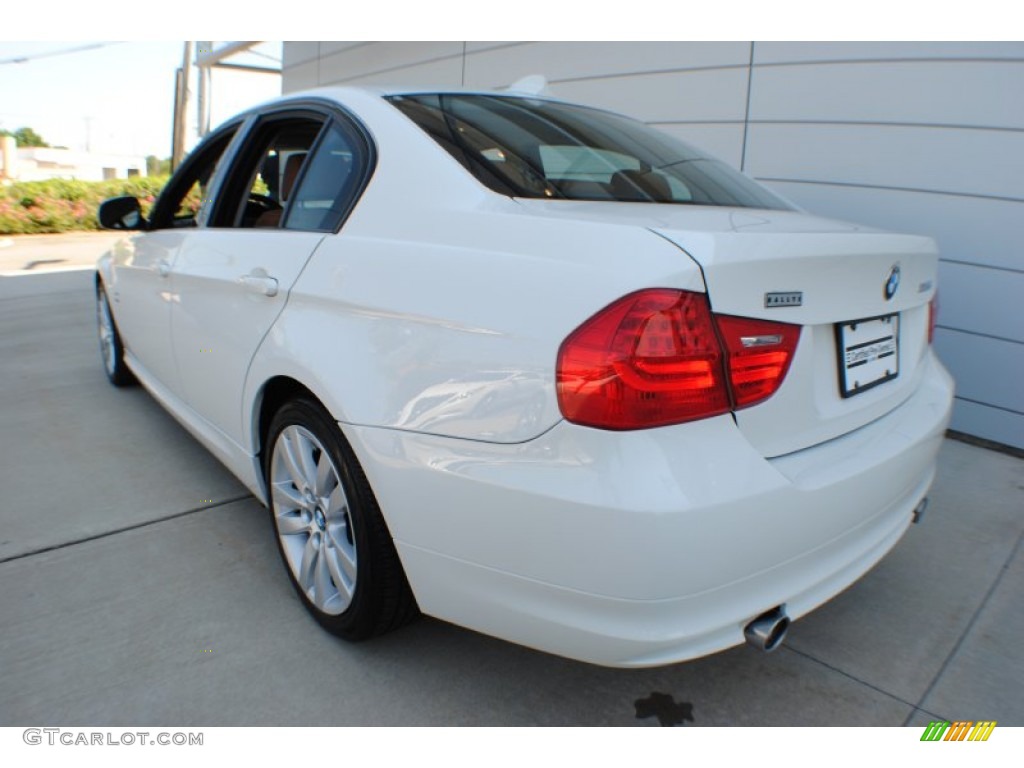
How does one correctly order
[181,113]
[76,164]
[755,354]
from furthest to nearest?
[76,164], [181,113], [755,354]

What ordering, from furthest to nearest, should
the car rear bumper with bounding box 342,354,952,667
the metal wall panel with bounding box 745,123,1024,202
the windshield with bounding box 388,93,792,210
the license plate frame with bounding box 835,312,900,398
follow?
A: the metal wall panel with bounding box 745,123,1024,202, the windshield with bounding box 388,93,792,210, the license plate frame with bounding box 835,312,900,398, the car rear bumper with bounding box 342,354,952,667

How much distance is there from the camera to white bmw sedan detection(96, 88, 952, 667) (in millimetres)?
1489

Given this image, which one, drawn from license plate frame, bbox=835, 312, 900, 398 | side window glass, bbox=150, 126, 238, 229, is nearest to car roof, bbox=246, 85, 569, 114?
side window glass, bbox=150, 126, 238, 229

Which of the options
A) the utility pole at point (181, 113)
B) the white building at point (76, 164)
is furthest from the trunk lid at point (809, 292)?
the white building at point (76, 164)

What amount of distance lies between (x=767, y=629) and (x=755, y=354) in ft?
1.95

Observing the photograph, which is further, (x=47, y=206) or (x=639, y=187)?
(x=47, y=206)

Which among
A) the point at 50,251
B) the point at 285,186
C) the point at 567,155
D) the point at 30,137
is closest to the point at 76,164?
the point at 30,137

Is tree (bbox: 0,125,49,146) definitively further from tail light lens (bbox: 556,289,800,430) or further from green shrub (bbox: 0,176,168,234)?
tail light lens (bbox: 556,289,800,430)

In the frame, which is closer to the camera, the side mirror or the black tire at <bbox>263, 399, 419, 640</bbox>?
the black tire at <bbox>263, 399, 419, 640</bbox>

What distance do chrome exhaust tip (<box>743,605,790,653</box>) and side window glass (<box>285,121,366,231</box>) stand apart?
1496 mm

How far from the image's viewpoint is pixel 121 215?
12.1 feet

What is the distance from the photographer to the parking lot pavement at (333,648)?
1970mm

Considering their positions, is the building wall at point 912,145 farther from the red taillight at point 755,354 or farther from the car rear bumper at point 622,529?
the red taillight at point 755,354

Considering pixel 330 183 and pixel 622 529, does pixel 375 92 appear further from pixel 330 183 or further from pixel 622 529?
pixel 622 529
